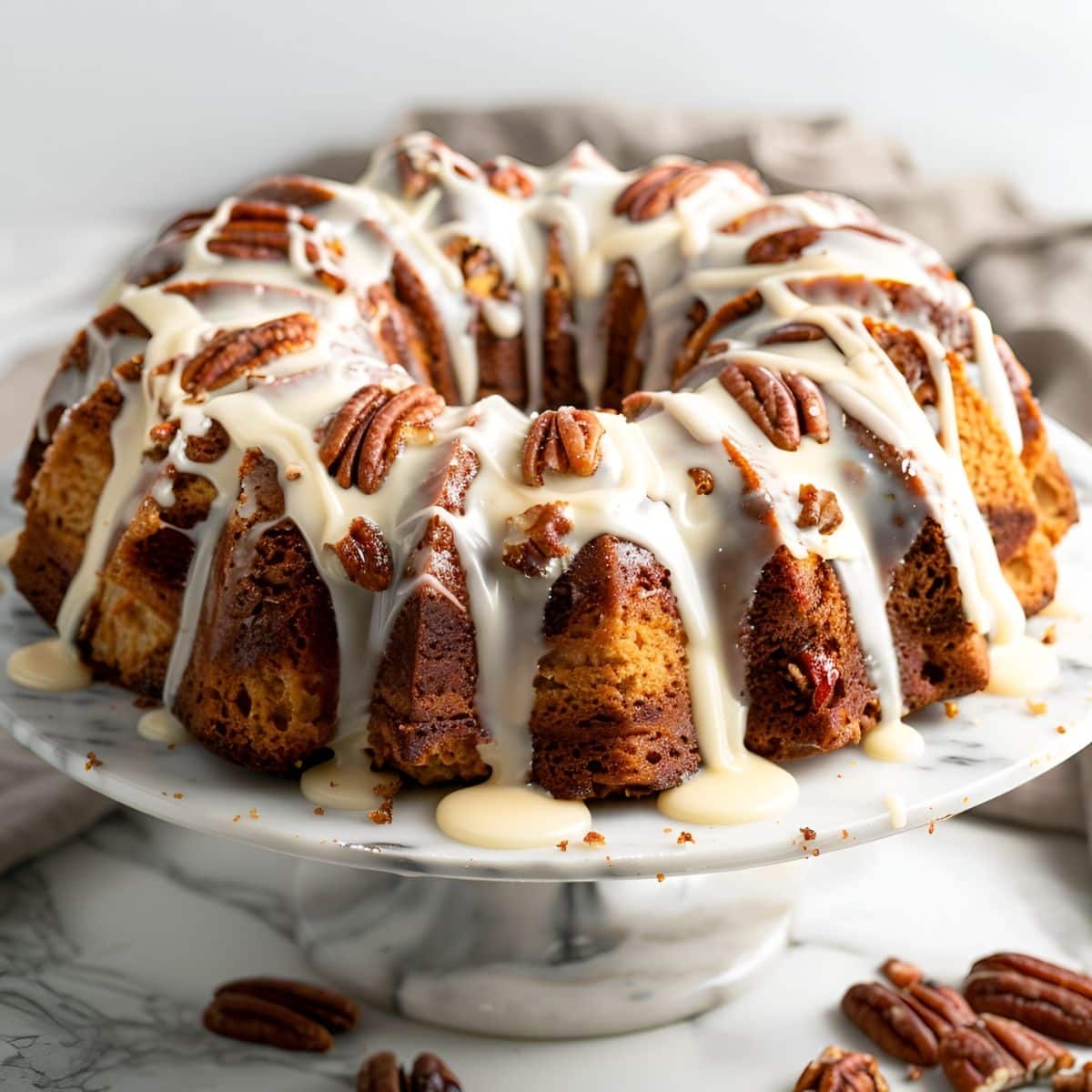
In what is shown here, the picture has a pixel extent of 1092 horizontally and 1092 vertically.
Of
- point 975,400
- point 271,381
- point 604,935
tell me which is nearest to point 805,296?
point 975,400

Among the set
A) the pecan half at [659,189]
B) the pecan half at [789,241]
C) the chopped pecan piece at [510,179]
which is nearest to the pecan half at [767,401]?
the pecan half at [789,241]

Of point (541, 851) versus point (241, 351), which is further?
point (241, 351)

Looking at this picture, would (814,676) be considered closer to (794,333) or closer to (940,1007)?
(794,333)

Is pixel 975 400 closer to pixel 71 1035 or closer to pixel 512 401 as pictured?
pixel 512 401

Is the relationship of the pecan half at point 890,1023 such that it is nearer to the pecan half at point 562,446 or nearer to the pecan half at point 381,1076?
the pecan half at point 381,1076

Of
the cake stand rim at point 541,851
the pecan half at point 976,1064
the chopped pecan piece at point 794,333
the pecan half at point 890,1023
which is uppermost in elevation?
the chopped pecan piece at point 794,333

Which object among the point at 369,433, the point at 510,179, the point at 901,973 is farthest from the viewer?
the point at 510,179

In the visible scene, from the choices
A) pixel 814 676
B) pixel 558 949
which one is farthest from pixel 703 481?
pixel 558 949
